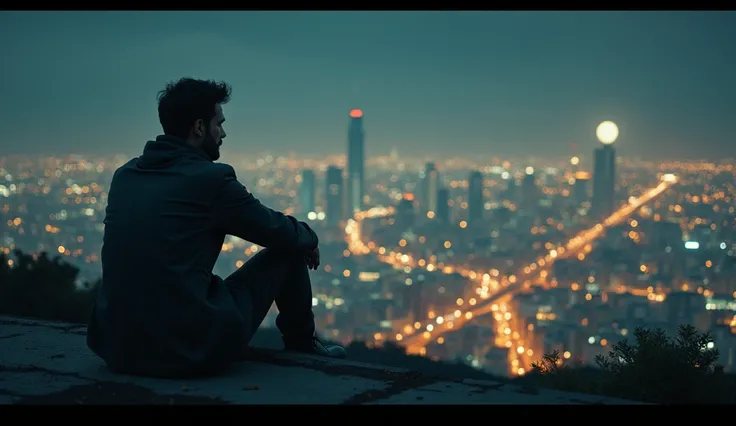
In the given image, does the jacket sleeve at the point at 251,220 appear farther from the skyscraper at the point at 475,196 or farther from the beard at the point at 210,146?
the skyscraper at the point at 475,196

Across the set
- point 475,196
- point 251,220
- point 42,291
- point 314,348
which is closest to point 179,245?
point 251,220

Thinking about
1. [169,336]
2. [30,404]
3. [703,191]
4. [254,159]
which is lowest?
[30,404]

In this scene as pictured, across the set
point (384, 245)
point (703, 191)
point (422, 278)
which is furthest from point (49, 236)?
point (384, 245)

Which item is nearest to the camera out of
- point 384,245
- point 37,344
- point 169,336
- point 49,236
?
point 169,336

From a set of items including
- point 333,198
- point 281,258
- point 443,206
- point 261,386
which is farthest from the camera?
point 443,206

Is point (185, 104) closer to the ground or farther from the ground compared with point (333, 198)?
closer to the ground

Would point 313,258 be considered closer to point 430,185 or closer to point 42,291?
point 42,291

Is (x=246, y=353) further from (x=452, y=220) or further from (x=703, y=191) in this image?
(x=452, y=220)

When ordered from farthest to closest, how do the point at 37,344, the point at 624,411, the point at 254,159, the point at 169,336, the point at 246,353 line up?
the point at 254,159 < the point at 37,344 < the point at 246,353 < the point at 169,336 < the point at 624,411

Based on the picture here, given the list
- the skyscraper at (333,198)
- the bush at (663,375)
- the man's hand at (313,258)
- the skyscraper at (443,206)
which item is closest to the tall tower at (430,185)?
the skyscraper at (443,206)
